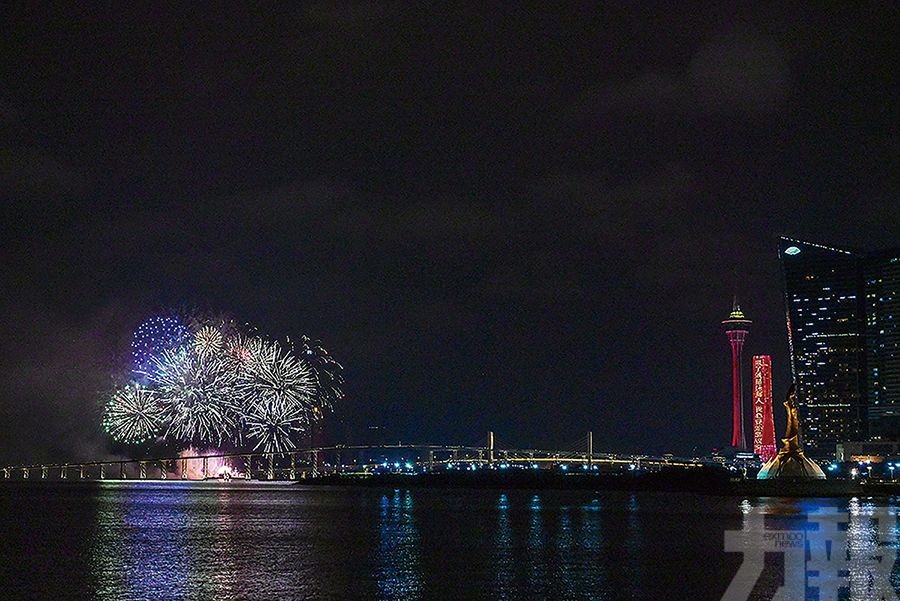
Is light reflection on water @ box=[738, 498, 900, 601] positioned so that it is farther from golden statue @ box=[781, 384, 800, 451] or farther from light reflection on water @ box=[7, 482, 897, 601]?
golden statue @ box=[781, 384, 800, 451]

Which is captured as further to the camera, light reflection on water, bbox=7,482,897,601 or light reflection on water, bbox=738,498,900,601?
light reflection on water, bbox=7,482,897,601

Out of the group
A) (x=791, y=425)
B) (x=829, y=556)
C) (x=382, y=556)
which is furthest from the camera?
(x=791, y=425)

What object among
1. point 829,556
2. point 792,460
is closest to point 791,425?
point 792,460

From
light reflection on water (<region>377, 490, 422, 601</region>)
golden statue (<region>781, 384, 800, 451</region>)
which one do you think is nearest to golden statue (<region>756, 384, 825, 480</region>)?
golden statue (<region>781, 384, 800, 451</region>)

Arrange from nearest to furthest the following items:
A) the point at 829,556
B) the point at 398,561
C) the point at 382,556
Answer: the point at 398,561 → the point at 829,556 → the point at 382,556

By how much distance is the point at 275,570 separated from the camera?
2042 inches

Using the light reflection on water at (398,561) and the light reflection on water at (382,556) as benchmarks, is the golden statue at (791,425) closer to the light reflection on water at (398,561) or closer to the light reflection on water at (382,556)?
the light reflection on water at (382,556)

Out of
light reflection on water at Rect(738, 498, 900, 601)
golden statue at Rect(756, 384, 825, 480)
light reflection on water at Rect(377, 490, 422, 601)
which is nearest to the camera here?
light reflection on water at Rect(738, 498, 900, 601)

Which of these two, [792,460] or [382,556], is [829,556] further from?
[792,460]

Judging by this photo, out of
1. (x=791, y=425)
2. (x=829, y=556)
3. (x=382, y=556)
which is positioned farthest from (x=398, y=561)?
(x=791, y=425)

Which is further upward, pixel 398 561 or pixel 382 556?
pixel 398 561

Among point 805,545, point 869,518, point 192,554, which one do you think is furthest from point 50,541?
point 869,518

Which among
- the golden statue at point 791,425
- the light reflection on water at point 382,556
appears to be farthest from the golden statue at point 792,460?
the light reflection on water at point 382,556

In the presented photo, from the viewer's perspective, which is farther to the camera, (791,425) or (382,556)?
(791,425)
